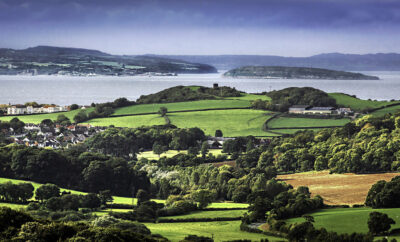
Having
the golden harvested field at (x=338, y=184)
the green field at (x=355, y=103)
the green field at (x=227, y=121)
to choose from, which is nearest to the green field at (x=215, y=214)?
the golden harvested field at (x=338, y=184)

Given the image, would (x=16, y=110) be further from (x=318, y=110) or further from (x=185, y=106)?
(x=318, y=110)

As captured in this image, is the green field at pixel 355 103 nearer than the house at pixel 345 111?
No

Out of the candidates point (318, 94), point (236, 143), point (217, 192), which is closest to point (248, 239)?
point (217, 192)

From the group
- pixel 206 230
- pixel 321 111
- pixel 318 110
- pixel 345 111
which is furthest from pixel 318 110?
pixel 206 230

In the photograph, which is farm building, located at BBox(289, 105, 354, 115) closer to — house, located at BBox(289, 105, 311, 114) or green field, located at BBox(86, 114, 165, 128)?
house, located at BBox(289, 105, 311, 114)

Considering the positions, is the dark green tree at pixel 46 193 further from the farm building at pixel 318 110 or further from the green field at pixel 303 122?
the farm building at pixel 318 110

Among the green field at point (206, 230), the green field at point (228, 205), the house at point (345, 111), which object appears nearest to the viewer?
the green field at point (206, 230)
